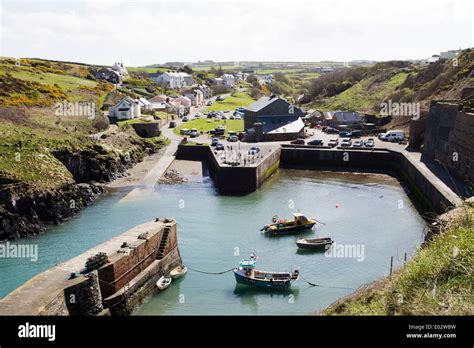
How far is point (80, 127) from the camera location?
192 ft

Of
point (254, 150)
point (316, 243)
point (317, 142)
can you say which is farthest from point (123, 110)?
point (316, 243)

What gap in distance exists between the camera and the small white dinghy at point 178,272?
84.6ft

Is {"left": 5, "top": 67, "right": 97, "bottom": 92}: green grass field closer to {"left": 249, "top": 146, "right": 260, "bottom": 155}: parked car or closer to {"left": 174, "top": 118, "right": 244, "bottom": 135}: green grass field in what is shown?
{"left": 174, "top": 118, "right": 244, "bottom": 135}: green grass field

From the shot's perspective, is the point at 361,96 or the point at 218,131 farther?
the point at 361,96

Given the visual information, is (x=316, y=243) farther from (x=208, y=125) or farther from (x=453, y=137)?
(x=208, y=125)

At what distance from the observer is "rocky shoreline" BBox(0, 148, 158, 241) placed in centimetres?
3341

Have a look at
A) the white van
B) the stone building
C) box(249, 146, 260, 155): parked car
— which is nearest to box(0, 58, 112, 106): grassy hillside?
box(249, 146, 260, 155): parked car

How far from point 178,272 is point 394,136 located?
43.4 metres

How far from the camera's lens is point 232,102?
107 metres

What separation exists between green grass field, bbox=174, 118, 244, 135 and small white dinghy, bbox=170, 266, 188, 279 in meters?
44.4
